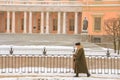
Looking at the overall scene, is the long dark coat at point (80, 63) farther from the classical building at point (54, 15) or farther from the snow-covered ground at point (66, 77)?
the classical building at point (54, 15)

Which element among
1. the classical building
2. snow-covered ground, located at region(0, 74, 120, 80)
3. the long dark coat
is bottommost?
snow-covered ground, located at region(0, 74, 120, 80)

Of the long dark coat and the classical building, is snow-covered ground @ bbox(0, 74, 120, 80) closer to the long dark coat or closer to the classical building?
the long dark coat

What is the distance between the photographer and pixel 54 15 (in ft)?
197

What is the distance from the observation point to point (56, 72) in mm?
18906

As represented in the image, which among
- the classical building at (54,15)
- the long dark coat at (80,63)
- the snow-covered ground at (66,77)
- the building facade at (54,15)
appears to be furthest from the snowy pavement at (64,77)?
the building facade at (54,15)

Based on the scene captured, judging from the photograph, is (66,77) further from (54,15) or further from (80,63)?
(54,15)

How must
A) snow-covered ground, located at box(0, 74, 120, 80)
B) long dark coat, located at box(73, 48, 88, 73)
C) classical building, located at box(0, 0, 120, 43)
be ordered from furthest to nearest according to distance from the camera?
classical building, located at box(0, 0, 120, 43), long dark coat, located at box(73, 48, 88, 73), snow-covered ground, located at box(0, 74, 120, 80)

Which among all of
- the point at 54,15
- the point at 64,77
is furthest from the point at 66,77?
the point at 54,15

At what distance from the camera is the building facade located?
54.9m

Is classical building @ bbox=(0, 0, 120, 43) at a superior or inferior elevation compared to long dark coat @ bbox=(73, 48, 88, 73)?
superior

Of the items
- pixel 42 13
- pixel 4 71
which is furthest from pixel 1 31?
pixel 4 71

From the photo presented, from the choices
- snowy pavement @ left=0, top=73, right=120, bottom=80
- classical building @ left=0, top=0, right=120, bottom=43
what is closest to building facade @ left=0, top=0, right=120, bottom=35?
classical building @ left=0, top=0, right=120, bottom=43

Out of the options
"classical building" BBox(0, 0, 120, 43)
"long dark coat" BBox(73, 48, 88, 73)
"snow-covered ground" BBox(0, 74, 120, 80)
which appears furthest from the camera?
"classical building" BBox(0, 0, 120, 43)

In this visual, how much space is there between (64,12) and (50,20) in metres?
3.75
